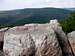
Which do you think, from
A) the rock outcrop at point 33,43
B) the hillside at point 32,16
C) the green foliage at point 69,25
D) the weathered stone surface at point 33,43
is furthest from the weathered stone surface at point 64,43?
the hillside at point 32,16

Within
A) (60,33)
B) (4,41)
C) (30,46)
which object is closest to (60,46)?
(60,33)

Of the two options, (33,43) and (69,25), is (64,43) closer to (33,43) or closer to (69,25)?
(33,43)

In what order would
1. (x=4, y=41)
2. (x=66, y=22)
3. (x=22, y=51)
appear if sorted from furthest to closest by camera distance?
(x=66, y=22) < (x=4, y=41) < (x=22, y=51)

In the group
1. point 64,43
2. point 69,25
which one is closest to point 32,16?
point 69,25

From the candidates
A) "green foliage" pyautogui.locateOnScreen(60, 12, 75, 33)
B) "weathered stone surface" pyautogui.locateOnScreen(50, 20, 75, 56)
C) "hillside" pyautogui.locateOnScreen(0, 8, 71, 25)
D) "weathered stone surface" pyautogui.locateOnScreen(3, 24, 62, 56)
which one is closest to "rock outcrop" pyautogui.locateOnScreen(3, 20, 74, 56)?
"weathered stone surface" pyautogui.locateOnScreen(3, 24, 62, 56)

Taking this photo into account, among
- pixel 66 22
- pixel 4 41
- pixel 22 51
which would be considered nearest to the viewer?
pixel 22 51

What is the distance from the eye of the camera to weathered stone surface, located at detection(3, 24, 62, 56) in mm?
14562

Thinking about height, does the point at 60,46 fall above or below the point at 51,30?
below

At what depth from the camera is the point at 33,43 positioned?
14.9 m

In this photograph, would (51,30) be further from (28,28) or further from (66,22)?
(66,22)

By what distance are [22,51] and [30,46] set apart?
51 centimetres

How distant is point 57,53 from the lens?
1475 centimetres

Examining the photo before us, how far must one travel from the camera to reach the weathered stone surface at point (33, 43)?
14562 mm

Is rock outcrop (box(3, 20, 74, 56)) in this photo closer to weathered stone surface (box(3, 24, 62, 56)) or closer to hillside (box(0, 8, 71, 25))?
weathered stone surface (box(3, 24, 62, 56))
